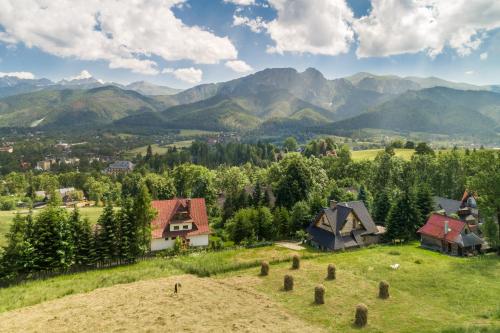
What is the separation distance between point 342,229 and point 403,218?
1156 cm

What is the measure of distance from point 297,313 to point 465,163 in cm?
7389

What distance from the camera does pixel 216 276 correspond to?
37.2m

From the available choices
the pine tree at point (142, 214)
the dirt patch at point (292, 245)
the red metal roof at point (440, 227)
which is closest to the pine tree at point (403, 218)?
the red metal roof at point (440, 227)

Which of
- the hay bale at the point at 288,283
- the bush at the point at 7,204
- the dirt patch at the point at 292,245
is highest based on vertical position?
the hay bale at the point at 288,283

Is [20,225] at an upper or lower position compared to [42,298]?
upper

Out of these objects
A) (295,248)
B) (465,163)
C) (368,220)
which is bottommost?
(295,248)

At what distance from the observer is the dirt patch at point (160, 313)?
78.2 ft

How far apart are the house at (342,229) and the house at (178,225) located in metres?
18.6

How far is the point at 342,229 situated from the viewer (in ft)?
173

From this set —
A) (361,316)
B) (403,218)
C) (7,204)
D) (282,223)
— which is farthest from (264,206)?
(7,204)

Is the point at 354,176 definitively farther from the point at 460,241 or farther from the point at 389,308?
the point at 389,308

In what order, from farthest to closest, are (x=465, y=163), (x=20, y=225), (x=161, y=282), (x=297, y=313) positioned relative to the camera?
(x=465, y=163) → (x=20, y=225) → (x=161, y=282) → (x=297, y=313)

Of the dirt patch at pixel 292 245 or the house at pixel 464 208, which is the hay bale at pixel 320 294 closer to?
the dirt patch at pixel 292 245

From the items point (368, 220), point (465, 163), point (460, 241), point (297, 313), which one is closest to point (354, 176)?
point (465, 163)
